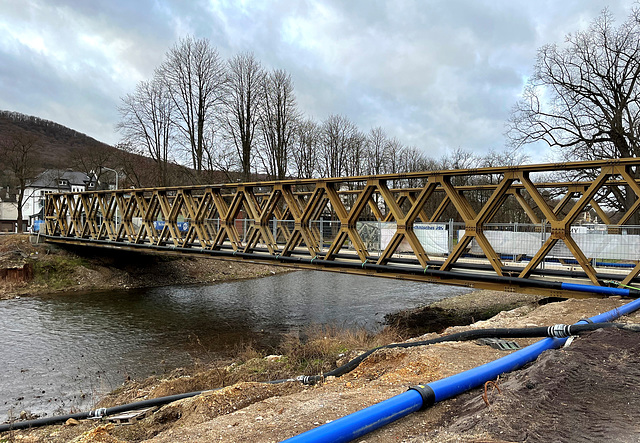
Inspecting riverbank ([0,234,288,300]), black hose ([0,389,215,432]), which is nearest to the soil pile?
black hose ([0,389,215,432])

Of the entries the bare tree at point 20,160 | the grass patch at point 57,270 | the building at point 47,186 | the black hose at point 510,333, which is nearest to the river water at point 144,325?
the grass patch at point 57,270

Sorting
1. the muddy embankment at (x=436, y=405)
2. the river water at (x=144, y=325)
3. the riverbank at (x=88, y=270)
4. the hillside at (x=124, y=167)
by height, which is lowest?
the river water at (x=144, y=325)

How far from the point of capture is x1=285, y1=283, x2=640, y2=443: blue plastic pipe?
325 centimetres

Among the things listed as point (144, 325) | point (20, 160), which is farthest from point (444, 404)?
point (20, 160)

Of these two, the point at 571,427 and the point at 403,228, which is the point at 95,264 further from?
the point at 571,427

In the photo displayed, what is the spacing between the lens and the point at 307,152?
43750 mm

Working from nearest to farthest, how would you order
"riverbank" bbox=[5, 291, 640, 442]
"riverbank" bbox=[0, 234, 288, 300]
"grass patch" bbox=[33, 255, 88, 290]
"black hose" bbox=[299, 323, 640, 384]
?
"riverbank" bbox=[5, 291, 640, 442]
"black hose" bbox=[299, 323, 640, 384]
"riverbank" bbox=[0, 234, 288, 300]
"grass patch" bbox=[33, 255, 88, 290]

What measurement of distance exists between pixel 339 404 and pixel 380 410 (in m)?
0.97

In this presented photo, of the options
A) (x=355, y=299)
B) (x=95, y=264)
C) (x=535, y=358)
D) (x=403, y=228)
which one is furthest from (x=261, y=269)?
(x=535, y=358)

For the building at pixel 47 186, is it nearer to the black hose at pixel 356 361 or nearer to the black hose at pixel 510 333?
the black hose at pixel 356 361

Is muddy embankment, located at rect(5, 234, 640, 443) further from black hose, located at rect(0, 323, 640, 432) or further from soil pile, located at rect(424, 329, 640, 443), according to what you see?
black hose, located at rect(0, 323, 640, 432)

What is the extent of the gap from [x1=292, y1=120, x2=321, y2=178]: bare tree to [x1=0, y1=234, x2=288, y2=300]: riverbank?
546 inches

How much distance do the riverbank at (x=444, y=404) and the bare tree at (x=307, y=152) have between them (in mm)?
36210

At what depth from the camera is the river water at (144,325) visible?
409 inches
